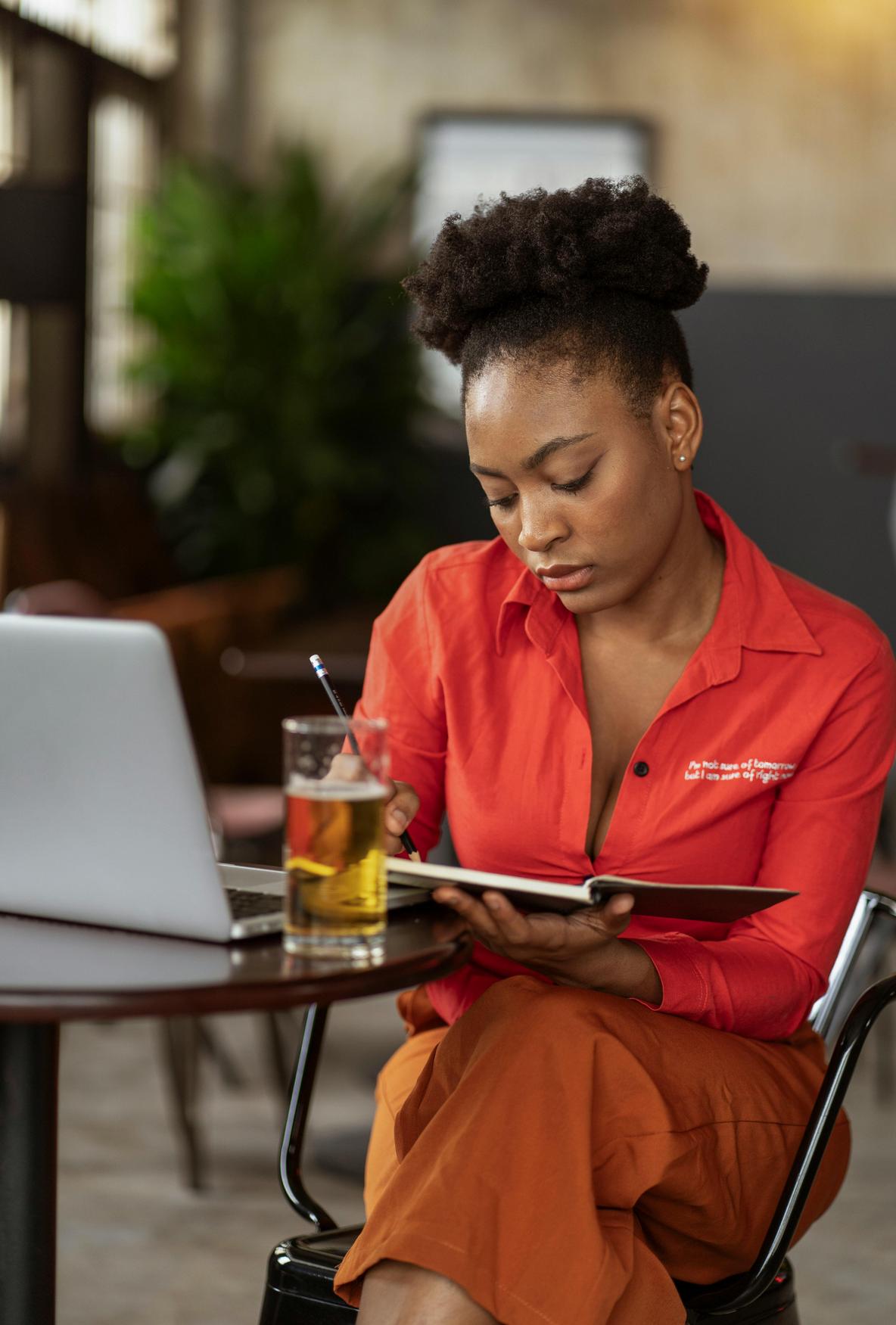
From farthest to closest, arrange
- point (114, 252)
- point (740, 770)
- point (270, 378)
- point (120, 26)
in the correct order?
point (120, 26)
point (114, 252)
point (270, 378)
point (740, 770)

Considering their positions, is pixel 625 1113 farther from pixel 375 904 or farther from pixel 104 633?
pixel 104 633

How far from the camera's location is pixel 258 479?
6.93 metres

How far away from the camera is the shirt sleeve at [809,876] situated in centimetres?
145

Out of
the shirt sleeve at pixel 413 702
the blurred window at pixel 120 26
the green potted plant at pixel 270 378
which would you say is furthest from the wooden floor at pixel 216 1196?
the blurred window at pixel 120 26

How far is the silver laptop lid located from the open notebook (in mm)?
165

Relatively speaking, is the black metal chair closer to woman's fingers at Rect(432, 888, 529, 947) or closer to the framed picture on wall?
woman's fingers at Rect(432, 888, 529, 947)

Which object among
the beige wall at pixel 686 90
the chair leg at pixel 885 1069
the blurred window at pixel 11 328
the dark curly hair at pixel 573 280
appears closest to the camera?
the dark curly hair at pixel 573 280

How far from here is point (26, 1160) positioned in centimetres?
134

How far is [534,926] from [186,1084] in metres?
1.95

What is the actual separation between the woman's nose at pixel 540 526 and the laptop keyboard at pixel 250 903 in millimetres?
390

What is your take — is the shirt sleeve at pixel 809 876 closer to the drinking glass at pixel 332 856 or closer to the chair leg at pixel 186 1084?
the drinking glass at pixel 332 856

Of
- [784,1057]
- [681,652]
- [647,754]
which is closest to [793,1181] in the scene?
[784,1057]

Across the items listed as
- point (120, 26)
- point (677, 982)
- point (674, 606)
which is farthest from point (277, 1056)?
point (120, 26)

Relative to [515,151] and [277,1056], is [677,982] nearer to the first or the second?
[277,1056]
